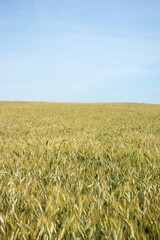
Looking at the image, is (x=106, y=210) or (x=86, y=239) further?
(x=106, y=210)

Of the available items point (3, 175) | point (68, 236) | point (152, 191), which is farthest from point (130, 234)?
point (3, 175)

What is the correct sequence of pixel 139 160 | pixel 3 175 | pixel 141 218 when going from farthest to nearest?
pixel 139 160 → pixel 3 175 → pixel 141 218

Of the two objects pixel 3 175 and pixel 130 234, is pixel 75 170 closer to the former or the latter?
pixel 3 175

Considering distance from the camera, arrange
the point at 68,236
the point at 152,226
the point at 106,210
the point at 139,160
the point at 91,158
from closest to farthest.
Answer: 1. the point at 68,236
2. the point at 152,226
3. the point at 106,210
4. the point at 139,160
5. the point at 91,158

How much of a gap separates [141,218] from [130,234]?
217 millimetres

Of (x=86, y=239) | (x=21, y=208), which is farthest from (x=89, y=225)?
(x=21, y=208)

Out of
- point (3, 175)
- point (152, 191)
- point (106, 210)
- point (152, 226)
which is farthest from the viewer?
point (3, 175)

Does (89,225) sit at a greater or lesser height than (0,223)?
greater

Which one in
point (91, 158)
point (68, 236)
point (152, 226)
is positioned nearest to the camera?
point (68, 236)

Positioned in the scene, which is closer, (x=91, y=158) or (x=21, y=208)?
(x=21, y=208)

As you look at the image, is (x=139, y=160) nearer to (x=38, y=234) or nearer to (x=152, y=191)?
(x=152, y=191)

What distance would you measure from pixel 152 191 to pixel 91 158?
1.49m

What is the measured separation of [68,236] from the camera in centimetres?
131

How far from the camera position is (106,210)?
1704 mm
